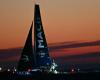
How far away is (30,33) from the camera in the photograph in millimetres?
132750

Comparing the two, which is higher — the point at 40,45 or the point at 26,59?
the point at 40,45

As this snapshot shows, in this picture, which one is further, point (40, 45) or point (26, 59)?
point (40, 45)

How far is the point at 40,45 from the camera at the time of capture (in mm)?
133125

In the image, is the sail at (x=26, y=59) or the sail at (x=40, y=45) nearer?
the sail at (x=26, y=59)

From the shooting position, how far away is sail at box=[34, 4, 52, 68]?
131125 mm

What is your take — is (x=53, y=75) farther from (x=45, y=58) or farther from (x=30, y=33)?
(x=30, y=33)

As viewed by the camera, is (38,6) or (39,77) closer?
(39,77)

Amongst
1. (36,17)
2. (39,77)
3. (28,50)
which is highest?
(36,17)

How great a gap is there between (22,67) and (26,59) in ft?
8.14

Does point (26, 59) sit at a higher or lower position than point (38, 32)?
lower

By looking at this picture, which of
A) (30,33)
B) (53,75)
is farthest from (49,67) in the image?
(30,33)

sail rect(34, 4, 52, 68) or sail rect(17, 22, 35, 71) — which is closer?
→ sail rect(17, 22, 35, 71)

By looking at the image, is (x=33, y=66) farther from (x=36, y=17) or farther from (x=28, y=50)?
(x=36, y=17)

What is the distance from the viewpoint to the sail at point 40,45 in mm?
131125
